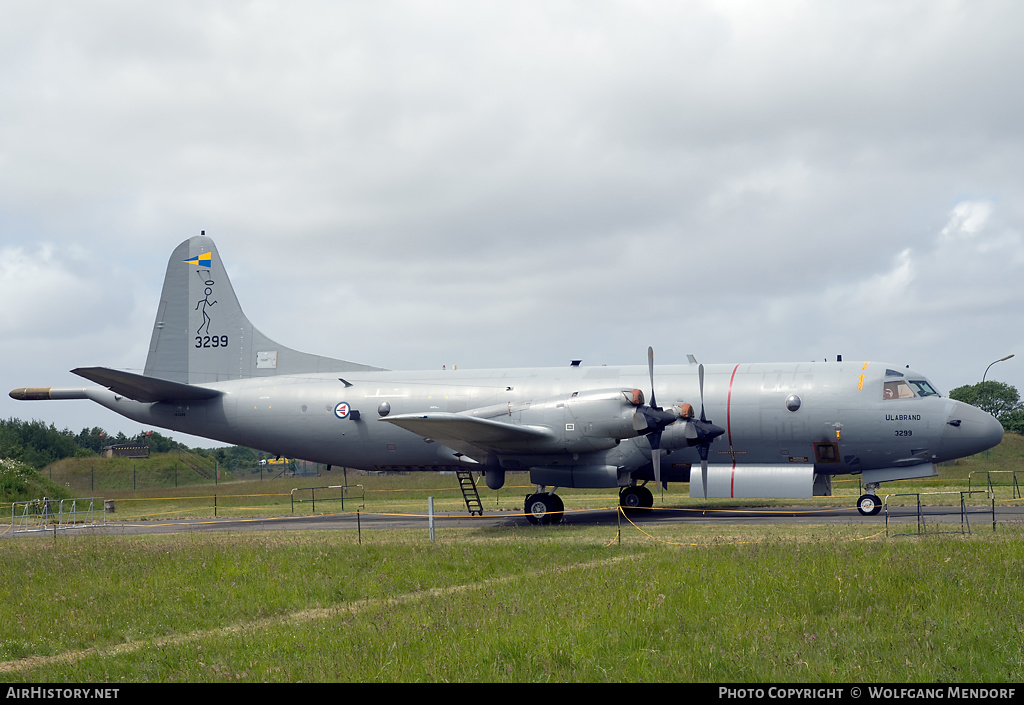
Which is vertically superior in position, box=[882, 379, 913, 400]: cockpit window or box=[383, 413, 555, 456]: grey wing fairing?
box=[882, 379, 913, 400]: cockpit window

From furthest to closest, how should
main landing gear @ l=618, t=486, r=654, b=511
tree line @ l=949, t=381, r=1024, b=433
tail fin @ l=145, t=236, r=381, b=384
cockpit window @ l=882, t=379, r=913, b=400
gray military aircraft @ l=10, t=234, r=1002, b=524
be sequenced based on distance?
tree line @ l=949, t=381, r=1024, b=433 < tail fin @ l=145, t=236, r=381, b=384 < main landing gear @ l=618, t=486, r=654, b=511 < cockpit window @ l=882, t=379, r=913, b=400 < gray military aircraft @ l=10, t=234, r=1002, b=524

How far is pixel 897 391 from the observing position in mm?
24812

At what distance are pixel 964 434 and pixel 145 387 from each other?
84.0 feet

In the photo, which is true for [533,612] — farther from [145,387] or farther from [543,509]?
[145,387]

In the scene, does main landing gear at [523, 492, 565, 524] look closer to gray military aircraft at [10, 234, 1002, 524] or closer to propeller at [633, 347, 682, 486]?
gray military aircraft at [10, 234, 1002, 524]

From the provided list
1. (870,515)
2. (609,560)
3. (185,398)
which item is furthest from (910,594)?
(185,398)

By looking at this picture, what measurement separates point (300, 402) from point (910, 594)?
884 inches

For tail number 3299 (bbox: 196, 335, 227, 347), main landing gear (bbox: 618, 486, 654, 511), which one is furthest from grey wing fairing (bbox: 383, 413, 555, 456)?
tail number 3299 (bbox: 196, 335, 227, 347)

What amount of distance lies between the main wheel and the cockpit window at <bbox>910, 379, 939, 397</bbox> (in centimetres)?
337

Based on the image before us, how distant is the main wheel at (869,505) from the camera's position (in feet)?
79.2

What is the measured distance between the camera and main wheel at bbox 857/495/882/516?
24.1 m

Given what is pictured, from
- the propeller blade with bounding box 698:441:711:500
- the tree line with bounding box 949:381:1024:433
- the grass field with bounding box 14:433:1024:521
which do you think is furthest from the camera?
the tree line with bounding box 949:381:1024:433

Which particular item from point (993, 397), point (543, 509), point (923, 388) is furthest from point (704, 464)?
point (993, 397)
